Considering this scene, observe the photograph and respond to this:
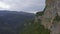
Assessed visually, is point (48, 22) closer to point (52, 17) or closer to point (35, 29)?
point (52, 17)

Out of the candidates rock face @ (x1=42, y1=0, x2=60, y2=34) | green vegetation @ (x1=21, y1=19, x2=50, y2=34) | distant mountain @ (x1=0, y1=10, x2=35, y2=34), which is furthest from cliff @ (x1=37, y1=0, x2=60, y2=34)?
distant mountain @ (x1=0, y1=10, x2=35, y2=34)

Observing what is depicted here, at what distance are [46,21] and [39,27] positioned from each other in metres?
1.97

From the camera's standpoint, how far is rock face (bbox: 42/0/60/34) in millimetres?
15844

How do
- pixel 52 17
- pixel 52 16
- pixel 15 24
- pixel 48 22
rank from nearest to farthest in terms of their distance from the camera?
pixel 52 17 < pixel 52 16 < pixel 48 22 < pixel 15 24

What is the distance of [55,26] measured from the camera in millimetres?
15797

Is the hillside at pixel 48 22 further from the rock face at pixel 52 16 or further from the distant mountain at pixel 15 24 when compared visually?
the distant mountain at pixel 15 24

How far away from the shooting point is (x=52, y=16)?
17.6 m

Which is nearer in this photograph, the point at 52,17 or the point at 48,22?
the point at 52,17

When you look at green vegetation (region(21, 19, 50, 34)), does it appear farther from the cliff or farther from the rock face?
the rock face

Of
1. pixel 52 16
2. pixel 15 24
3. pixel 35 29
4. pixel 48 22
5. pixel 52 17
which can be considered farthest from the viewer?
pixel 15 24

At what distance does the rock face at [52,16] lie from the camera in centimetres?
1584

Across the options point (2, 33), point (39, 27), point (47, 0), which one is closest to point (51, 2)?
point (47, 0)

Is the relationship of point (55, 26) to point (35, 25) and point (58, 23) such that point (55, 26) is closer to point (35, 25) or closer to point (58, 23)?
point (58, 23)

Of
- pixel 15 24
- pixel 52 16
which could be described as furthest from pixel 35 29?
pixel 15 24
